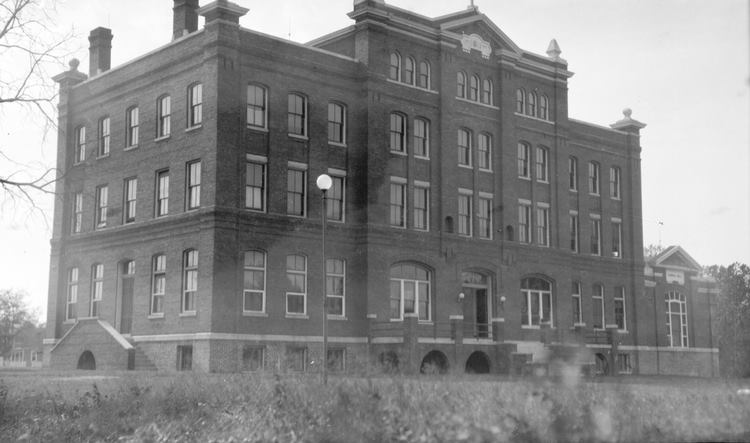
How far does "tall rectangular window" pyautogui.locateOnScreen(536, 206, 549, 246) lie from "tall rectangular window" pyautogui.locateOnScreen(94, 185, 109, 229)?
68.3ft

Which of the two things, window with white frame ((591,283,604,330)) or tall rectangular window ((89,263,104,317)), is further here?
window with white frame ((591,283,604,330))

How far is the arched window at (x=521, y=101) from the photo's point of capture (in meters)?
47.9

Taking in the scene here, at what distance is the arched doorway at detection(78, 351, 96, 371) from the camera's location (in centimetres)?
4016

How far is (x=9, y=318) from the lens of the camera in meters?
97.4

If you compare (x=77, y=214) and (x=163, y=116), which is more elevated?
(x=163, y=116)

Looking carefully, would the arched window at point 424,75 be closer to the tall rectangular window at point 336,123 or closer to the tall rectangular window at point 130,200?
the tall rectangular window at point 336,123

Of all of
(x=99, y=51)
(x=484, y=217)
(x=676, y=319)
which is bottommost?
(x=676, y=319)

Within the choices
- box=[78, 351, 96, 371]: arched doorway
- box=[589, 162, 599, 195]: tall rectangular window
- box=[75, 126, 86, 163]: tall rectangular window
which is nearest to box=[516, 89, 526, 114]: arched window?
box=[589, 162, 599, 195]: tall rectangular window

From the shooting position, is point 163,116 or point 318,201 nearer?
point 318,201

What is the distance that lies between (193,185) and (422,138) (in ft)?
35.8

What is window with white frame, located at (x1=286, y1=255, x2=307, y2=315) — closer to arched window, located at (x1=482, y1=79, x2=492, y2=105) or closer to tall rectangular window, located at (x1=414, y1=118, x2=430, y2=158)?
tall rectangular window, located at (x1=414, y1=118, x2=430, y2=158)

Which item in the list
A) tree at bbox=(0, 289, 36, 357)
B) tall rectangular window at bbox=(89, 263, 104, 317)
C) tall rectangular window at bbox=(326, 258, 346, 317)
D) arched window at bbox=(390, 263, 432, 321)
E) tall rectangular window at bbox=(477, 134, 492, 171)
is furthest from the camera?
tree at bbox=(0, 289, 36, 357)

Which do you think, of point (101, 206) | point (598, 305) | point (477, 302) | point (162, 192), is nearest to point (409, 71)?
point (477, 302)

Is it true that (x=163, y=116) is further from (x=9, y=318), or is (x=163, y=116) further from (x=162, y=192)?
(x=9, y=318)
